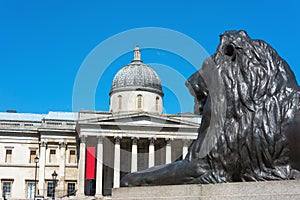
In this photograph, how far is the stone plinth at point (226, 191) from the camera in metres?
6.44

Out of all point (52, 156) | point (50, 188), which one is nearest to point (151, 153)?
point (52, 156)

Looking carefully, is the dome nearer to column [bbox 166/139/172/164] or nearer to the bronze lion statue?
column [bbox 166/139/172/164]

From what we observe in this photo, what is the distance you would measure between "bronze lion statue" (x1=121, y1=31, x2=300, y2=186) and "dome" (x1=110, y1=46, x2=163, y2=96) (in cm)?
5264

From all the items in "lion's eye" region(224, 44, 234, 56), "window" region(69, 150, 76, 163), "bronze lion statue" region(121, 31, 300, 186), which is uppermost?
"window" region(69, 150, 76, 163)

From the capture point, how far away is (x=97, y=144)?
52.3 meters

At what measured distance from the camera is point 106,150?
179 feet

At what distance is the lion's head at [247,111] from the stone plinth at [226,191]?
33cm

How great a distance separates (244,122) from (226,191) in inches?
38.5

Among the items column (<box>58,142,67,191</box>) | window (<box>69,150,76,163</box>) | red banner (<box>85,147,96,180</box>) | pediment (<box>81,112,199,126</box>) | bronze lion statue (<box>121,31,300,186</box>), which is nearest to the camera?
bronze lion statue (<box>121,31,300,186</box>)

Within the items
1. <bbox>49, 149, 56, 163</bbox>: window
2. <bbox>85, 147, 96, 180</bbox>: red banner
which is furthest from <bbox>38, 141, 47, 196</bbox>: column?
<bbox>85, 147, 96, 180</bbox>: red banner

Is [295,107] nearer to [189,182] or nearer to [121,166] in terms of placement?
[189,182]

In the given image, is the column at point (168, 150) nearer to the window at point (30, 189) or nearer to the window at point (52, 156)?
the window at point (52, 156)

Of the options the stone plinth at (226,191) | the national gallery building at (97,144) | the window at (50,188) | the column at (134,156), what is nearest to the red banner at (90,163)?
the national gallery building at (97,144)

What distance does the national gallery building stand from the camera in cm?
5231
